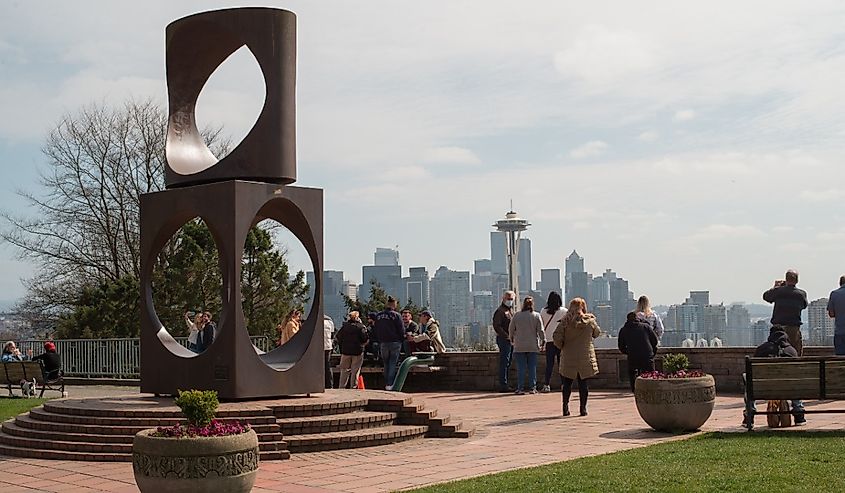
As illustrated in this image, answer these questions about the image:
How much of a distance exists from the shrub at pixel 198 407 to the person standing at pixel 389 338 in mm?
10119

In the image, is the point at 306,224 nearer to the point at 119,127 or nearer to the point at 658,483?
the point at 658,483

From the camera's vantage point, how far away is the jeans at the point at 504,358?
1994 cm

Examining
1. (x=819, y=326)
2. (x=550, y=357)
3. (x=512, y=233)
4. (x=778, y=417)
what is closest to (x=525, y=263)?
(x=512, y=233)

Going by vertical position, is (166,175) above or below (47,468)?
above

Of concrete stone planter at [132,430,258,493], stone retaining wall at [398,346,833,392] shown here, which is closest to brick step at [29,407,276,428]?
concrete stone planter at [132,430,258,493]

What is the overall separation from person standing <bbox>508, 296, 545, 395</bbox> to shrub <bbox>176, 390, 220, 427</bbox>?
10526mm

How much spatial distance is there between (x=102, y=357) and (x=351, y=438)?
1594 centimetres

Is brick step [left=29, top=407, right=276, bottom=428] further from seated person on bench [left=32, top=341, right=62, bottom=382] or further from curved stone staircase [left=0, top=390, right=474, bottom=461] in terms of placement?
seated person on bench [left=32, top=341, right=62, bottom=382]

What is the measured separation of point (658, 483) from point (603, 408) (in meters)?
7.58

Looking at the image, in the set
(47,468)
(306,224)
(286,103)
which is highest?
(286,103)

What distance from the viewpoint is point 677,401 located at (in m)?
12.3

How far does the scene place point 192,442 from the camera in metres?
8.44

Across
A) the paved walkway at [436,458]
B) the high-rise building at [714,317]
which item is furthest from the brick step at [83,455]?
the high-rise building at [714,317]

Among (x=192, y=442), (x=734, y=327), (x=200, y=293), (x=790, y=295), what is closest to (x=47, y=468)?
(x=192, y=442)
